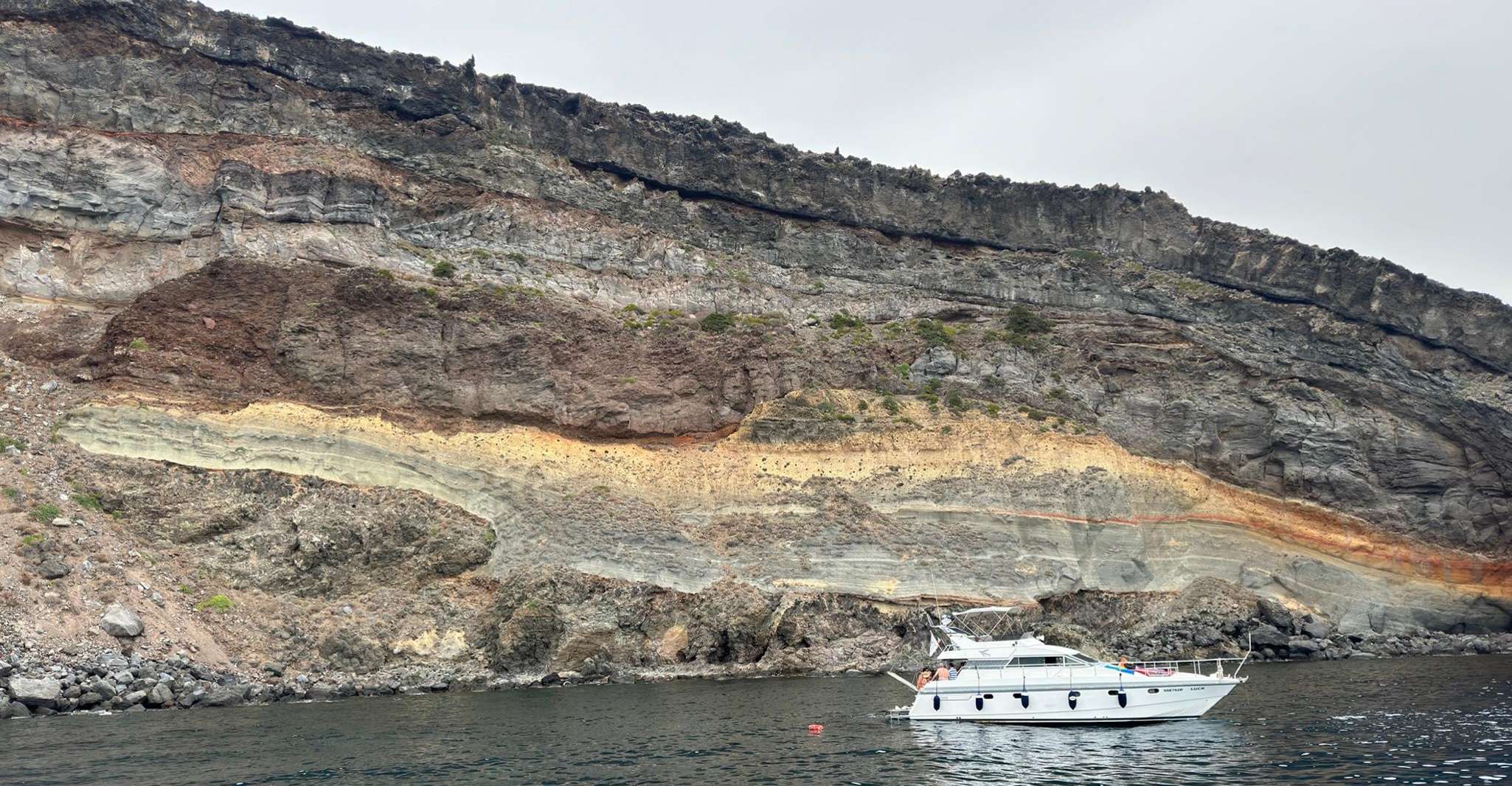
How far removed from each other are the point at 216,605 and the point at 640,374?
A: 23.2 m

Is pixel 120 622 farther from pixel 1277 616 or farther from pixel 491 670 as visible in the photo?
pixel 1277 616

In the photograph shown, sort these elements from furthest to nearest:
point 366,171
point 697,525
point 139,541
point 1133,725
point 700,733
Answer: point 366,171 < point 697,525 < point 139,541 < point 1133,725 < point 700,733

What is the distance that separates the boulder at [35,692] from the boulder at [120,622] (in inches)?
123

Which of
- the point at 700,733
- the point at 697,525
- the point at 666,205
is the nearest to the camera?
the point at 700,733

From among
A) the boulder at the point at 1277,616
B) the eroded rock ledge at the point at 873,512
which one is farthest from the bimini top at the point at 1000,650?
the boulder at the point at 1277,616

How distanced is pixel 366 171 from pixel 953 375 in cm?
3595

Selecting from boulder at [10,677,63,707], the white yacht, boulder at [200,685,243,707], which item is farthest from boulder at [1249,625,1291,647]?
boulder at [10,677,63,707]

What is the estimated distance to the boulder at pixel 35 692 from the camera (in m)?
29.8

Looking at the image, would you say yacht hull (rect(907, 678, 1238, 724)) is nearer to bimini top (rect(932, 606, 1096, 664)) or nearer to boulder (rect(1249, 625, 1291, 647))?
bimini top (rect(932, 606, 1096, 664))

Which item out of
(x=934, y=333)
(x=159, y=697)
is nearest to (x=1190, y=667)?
(x=934, y=333)

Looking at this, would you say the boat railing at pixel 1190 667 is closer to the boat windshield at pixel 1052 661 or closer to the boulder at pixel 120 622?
the boat windshield at pixel 1052 661

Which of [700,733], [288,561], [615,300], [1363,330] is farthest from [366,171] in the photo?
[1363,330]

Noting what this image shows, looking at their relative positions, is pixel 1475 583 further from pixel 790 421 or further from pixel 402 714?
pixel 402 714

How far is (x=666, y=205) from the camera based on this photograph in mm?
68812
